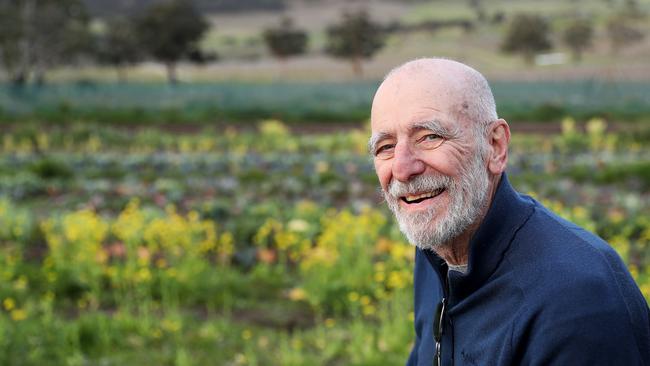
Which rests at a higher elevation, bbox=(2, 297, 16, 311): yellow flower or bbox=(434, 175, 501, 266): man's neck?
bbox=(434, 175, 501, 266): man's neck

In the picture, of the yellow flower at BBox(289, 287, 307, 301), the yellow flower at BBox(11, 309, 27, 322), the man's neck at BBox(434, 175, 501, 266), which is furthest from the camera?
the yellow flower at BBox(289, 287, 307, 301)

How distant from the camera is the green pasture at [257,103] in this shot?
23.9m

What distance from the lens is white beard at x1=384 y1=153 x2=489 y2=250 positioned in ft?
6.36

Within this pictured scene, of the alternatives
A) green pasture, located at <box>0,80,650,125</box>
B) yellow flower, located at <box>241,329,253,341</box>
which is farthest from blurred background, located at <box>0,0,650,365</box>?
green pasture, located at <box>0,80,650,125</box>

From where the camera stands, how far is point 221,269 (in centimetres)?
635

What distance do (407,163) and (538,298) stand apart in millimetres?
445

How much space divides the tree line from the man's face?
4250cm

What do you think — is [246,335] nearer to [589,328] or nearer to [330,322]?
[330,322]

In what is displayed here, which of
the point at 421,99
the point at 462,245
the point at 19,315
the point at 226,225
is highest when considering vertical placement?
the point at 421,99

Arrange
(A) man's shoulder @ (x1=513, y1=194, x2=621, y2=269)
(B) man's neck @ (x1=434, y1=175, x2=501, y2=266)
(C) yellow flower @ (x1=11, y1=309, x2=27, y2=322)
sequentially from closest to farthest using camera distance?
(A) man's shoulder @ (x1=513, y1=194, x2=621, y2=269), (B) man's neck @ (x1=434, y1=175, x2=501, y2=266), (C) yellow flower @ (x1=11, y1=309, x2=27, y2=322)

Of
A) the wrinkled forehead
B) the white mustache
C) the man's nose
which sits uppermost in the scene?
the wrinkled forehead

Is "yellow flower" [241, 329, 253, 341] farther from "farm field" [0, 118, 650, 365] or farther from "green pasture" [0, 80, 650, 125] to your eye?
"green pasture" [0, 80, 650, 125]

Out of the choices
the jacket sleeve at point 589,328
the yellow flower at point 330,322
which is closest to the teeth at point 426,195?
the jacket sleeve at point 589,328

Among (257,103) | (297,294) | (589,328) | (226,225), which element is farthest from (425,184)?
(257,103)
